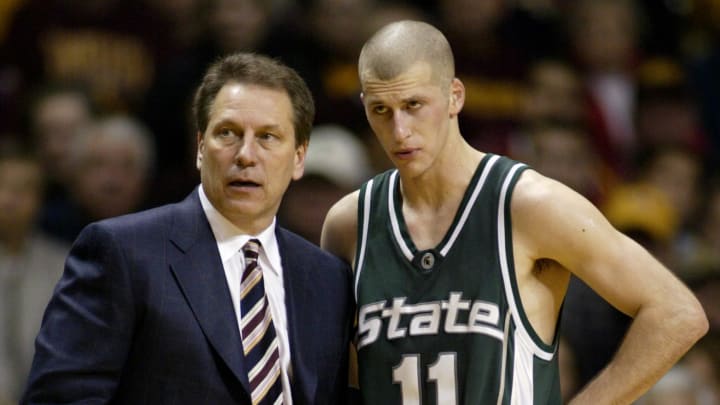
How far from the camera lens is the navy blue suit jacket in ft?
13.1

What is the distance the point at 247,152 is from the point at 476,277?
843 mm

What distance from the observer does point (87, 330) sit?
4.00 m

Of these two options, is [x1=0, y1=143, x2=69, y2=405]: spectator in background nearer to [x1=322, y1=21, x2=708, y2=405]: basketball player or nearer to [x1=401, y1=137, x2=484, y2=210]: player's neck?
[x1=322, y1=21, x2=708, y2=405]: basketball player

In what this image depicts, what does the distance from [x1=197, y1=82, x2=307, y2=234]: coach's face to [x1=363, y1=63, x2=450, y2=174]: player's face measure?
293 millimetres

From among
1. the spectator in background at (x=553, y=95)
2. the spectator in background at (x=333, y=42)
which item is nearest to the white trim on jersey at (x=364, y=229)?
the spectator in background at (x=333, y=42)

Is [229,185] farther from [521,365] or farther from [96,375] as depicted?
[521,365]

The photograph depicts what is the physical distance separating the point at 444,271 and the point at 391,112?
543mm

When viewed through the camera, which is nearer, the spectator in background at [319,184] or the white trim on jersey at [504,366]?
the white trim on jersey at [504,366]

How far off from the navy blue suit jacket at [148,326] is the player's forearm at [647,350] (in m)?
0.91

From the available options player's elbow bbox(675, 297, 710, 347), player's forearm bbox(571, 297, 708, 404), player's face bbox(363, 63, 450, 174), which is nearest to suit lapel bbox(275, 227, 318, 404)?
player's face bbox(363, 63, 450, 174)

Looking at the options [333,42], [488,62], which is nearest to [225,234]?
[333,42]

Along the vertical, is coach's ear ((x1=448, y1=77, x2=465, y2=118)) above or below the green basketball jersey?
above

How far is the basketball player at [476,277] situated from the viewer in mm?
4340

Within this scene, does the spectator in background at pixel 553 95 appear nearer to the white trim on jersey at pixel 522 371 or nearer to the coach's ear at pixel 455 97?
the coach's ear at pixel 455 97
